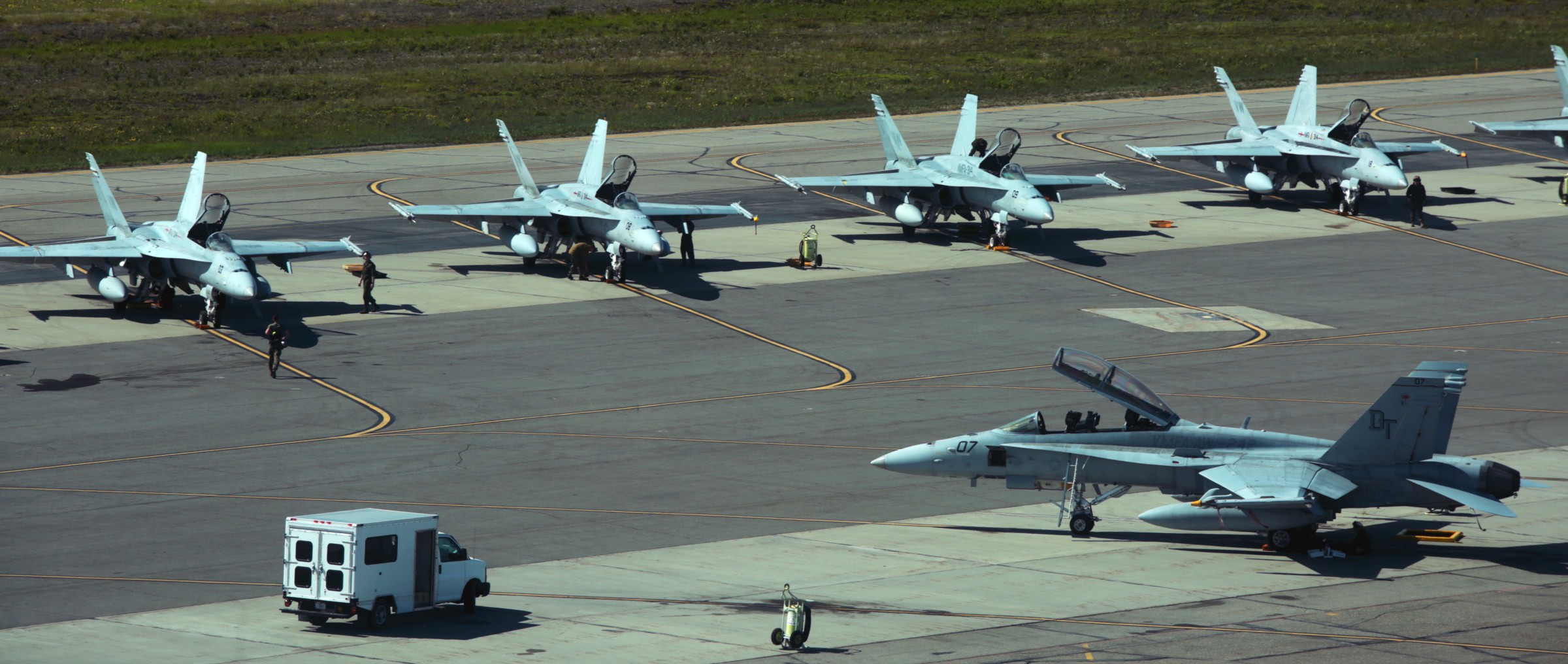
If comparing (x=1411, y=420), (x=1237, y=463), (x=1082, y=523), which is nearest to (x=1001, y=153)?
(x=1082, y=523)

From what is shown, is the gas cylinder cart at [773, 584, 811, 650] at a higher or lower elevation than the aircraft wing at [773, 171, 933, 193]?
lower

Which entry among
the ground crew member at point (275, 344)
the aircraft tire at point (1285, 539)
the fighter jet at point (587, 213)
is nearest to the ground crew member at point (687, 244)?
the fighter jet at point (587, 213)

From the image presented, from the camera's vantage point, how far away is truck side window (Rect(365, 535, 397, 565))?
21344mm

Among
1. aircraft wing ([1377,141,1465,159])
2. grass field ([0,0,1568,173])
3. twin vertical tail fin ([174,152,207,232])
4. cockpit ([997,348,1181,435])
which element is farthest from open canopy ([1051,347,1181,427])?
grass field ([0,0,1568,173])

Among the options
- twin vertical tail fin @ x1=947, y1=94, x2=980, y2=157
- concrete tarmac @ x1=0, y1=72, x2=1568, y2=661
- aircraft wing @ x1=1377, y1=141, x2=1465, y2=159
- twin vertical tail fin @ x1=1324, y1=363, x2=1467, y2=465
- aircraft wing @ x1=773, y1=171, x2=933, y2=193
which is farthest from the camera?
aircraft wing @ x1=1377, y1=141, x2=1465, y2=159

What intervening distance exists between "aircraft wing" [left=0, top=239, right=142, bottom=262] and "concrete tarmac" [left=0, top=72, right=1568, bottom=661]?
1705mm

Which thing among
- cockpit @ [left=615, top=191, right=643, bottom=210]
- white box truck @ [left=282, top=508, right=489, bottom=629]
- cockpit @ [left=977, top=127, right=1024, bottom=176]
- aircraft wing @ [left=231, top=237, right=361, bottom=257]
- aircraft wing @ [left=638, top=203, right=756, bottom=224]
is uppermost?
cockpit @ [left=977, top=127, right=1024, bottom=176]

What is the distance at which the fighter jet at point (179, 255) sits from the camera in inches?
1656

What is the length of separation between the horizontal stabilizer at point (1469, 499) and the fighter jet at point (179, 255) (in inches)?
1099

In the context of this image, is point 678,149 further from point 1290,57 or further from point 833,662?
point 833,662

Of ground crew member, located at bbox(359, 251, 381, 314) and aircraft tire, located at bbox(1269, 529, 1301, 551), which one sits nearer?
aircraft tire, located at bbox(1269, 529, 1301, 551)

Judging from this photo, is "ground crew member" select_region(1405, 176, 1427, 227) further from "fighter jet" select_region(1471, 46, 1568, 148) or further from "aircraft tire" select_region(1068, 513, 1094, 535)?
"aircraft tire" select_region(1068, 513, 1094, 535)

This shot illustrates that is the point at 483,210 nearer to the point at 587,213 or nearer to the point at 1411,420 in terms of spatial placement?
the point at 587,213

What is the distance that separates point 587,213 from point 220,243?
10771mm
